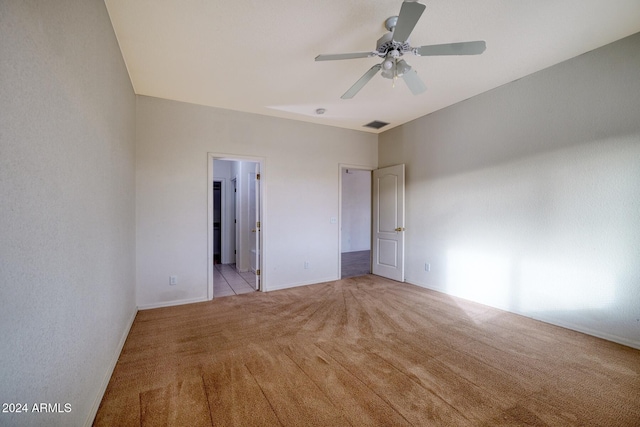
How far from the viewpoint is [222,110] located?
3926 mm

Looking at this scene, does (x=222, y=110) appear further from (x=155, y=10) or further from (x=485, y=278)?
(x=485, y=278)

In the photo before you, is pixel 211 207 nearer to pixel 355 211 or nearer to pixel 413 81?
pixel 413 81

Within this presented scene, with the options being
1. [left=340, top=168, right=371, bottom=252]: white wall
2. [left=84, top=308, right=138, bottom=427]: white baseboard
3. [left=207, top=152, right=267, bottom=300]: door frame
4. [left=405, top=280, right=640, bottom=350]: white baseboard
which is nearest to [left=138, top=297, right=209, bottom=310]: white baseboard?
[left=207, top=152, right=267, bottom=300]: door frame

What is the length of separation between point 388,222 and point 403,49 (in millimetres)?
3259

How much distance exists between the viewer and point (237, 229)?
5836 millimetres

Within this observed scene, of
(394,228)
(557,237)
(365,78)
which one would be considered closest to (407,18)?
(365,78)

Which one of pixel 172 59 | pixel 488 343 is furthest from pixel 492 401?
pixel 172 59

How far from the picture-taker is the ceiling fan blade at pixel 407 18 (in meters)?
1.55

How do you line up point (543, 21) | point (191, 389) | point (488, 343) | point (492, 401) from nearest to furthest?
point (492, 401), point (191, 389), point (543, 21), point (488, 343)

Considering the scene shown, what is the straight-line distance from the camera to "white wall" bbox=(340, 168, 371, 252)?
8664 millimetres

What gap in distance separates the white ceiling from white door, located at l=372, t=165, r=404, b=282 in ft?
5.43

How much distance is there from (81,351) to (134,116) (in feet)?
9.64

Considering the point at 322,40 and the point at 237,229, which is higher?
the point at 322,40

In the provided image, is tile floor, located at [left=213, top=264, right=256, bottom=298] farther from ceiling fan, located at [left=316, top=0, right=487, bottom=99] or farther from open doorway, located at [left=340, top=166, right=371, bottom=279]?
open doorway, located at [left=340, top=166, right=371, bottom=279]
